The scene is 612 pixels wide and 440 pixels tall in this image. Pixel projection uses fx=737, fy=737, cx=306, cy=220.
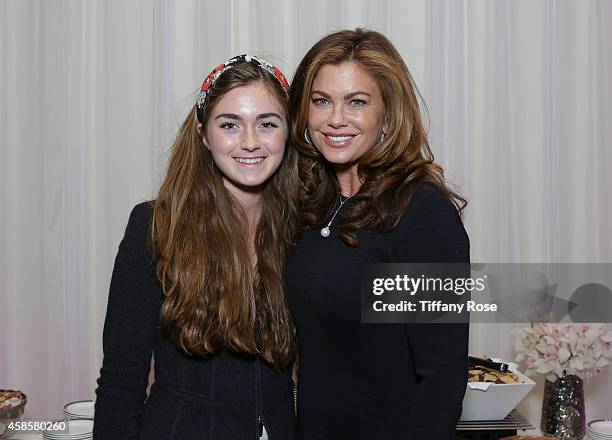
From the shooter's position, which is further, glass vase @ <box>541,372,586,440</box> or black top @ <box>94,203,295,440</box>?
glass vase @ <box>541,372,586,440</box>

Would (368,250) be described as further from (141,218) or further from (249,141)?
(141,218)

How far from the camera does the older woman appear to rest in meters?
1.48

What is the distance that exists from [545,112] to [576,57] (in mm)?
225

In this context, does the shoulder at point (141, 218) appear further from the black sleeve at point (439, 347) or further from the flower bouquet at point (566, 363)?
the flower bouquet at point (566, 363)

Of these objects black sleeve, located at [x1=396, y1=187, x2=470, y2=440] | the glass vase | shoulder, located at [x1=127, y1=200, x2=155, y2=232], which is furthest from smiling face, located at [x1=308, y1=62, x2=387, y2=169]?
the glass vase

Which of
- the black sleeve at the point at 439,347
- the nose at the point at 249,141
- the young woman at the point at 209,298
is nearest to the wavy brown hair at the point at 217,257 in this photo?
the young woman at the point at 209,298

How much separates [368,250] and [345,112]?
31 cm

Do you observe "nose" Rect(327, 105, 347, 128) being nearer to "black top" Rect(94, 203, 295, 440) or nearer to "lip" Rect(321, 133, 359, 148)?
"lip" Rect(321, 133, 359, 148)

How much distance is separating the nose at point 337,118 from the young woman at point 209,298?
12 centimetres

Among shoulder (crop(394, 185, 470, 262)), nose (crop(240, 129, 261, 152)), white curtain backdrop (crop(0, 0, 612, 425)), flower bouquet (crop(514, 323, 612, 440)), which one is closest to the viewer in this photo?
shoulder (crop(394, 185, 470, 262))

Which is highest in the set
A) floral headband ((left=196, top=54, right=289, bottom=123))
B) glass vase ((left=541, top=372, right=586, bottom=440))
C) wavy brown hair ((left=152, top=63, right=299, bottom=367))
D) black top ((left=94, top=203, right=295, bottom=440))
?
floral headband ((left=196, top=54, right=289, bottom=123))

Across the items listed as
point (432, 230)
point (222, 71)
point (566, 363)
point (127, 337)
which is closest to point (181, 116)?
point (222, 71)

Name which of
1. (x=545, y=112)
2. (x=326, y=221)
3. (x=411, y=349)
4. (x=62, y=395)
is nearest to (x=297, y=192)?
(x=326, y=221)

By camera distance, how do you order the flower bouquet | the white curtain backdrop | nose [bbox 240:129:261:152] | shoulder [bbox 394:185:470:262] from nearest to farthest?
1. shoulder [bbox 394:185:470:262]
2. nose [bbox 240:129:261:152]
3. the flower bouquet
4. the white curtain backdrop
